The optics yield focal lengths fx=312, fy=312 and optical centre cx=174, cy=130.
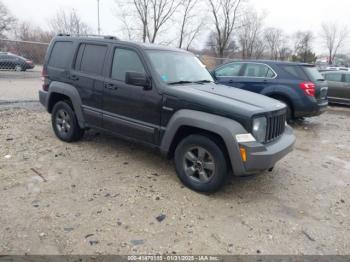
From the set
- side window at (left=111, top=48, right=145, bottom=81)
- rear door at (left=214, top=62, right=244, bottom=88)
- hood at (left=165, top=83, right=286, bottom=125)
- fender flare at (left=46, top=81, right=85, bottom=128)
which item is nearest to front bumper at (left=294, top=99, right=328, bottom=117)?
rear door at (left=214, top=62, right=244, bottom=88)

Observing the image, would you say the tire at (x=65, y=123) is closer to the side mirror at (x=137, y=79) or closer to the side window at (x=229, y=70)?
the side mirror at (x=137, y=79)

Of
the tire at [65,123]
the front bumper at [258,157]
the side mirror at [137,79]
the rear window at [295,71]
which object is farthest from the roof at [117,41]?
the rear window at [295,71]

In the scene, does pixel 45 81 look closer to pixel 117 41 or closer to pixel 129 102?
pixel 117 41

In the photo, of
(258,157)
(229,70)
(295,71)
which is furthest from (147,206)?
(229,70)

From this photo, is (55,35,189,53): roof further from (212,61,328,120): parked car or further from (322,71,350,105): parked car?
(322,71,350,105): parked car

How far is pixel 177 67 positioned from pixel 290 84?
4.60m

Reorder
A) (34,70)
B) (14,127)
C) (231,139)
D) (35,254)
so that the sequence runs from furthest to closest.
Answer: (34,70)
(14,127)
(231,139)
(35,254)

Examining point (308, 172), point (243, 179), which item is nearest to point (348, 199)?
point (308, 172)

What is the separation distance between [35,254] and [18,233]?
0.41 meters

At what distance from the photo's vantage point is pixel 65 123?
229 inches

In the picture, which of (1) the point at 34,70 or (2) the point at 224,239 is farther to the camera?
(1) the point at 34,70

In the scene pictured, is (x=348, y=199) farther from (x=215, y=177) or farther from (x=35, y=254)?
(x=35, y=254)

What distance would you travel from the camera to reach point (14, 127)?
21.9 ft

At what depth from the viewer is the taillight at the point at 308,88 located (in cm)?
820
